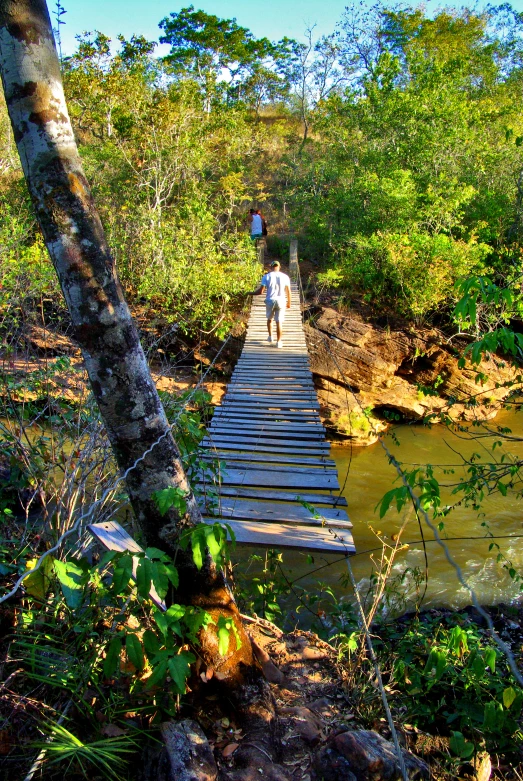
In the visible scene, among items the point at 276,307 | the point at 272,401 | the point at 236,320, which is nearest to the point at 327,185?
the point at 236,320

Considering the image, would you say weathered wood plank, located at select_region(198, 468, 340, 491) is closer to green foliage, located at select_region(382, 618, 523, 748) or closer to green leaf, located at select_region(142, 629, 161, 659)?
green foliage, located at select_region(382, 618, 523, 748)

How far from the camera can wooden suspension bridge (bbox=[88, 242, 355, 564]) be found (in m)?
3.37

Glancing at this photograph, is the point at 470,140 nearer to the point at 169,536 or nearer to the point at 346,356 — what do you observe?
the point at 346,356

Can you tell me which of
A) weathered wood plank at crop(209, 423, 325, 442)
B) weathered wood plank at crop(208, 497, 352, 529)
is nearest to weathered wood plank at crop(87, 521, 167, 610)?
weathered wood plank at crop(208, 497, 352, 529)

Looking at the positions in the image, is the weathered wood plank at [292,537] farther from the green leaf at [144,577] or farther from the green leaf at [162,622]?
the green leaf at [144,577]

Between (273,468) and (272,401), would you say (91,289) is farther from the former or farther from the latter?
(272,401)

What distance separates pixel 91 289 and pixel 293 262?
429 inches

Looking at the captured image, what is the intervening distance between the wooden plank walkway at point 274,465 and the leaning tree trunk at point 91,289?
103 centimetres

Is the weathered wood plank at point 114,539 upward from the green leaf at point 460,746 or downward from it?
upward

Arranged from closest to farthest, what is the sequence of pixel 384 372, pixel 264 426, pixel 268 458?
1. pixel 268 458
2. pixel 264 426
3. pixel 384 372

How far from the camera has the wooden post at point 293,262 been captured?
38.8 feet

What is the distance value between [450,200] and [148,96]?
6.14 metres

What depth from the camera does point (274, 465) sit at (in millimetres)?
5266

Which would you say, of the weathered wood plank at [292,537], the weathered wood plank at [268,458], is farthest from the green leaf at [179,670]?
the weathered wood plank at [268,458]
